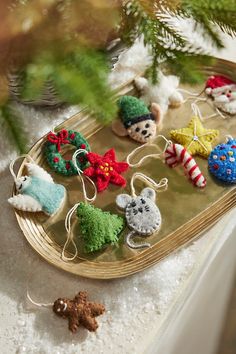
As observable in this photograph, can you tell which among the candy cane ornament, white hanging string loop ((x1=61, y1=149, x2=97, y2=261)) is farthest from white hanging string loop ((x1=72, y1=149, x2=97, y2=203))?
the candy cane ornament

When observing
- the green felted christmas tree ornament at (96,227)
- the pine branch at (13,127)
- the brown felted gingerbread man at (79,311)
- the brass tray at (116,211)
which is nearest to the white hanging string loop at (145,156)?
the brass tray at (116,211)

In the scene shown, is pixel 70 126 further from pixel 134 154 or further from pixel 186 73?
pixel 186 73

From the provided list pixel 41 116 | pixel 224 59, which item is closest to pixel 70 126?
pixel 41 116

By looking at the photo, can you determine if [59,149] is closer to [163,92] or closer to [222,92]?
[163,92]

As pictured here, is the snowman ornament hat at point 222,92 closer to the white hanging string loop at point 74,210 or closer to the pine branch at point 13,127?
the white hanging string loop at point 74,210

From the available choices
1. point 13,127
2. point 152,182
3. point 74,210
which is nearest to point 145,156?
point 152,182

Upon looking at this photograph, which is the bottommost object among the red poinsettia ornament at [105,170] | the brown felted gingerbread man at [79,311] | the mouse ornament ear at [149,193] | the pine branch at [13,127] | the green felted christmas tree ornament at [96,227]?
the brown felted gingerbread man at [79,311]

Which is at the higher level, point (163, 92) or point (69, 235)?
point (163, 92)
